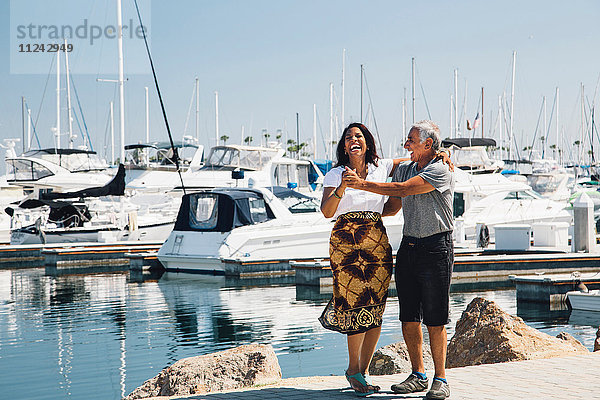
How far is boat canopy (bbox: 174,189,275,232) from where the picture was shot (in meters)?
19.8

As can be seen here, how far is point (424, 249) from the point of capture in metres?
5.27

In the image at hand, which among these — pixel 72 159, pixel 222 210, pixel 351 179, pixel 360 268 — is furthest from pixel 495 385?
pixel 72 159

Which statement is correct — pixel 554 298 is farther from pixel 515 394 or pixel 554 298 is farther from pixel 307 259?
pixel 515 394

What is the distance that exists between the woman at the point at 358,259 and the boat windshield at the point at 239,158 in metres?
28.9

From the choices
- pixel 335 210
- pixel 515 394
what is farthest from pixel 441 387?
pixel 335 210

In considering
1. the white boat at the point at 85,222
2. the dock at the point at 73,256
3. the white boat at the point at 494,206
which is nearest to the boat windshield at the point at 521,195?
the white boat at the point at 494,206

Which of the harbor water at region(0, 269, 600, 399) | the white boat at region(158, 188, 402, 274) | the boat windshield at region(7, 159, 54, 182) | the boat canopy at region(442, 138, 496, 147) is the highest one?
the boat canopy at region(442, 138, 496, 147)

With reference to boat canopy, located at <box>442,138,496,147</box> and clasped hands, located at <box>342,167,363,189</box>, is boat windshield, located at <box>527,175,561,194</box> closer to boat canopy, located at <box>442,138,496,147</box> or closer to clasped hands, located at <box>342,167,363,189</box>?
boat canopy, located at <box>442,138,496,147</box>

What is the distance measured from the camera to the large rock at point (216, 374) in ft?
22.6

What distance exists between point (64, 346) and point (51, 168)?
26.3m

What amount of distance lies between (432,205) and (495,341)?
10.0 feet

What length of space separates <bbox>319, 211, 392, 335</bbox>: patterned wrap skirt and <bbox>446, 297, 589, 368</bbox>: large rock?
263cm

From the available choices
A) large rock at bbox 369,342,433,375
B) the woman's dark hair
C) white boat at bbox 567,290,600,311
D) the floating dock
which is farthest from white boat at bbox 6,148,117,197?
the woman's dark hair

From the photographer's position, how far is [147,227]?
92.8 feet
